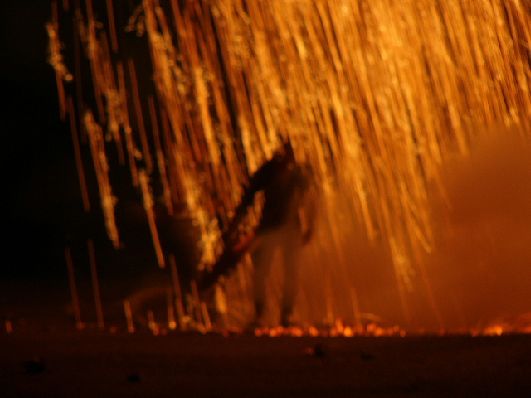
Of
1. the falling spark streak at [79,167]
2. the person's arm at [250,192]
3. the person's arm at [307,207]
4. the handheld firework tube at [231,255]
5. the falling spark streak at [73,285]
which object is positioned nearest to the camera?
the person's arm at [250,192]

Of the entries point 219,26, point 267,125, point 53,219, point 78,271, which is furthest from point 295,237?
point 53,219

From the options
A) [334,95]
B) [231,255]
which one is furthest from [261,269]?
[334,95]

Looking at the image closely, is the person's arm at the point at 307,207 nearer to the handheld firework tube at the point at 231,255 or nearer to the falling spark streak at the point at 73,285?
the handheld firework tube at the point at 231,255

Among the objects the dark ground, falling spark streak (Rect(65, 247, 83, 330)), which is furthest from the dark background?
the dark ground

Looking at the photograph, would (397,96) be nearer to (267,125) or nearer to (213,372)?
(267,125)

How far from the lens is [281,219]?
16.9ft

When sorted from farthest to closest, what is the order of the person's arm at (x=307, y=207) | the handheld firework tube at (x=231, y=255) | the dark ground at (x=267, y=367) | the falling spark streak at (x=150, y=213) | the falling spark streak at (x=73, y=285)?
the falling spark streak at (x=150, y=213)
the falling spark streak at (x=73, y=285)
the handheld firework tube at (x=231, y=255)
the person's arm at (x=307, y=207)
the dark ground at (x=267, y=367)

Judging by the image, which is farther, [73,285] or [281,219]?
[73,285]

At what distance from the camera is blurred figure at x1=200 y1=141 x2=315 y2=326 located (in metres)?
5.06

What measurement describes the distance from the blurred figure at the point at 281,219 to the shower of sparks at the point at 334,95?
0.19 meters

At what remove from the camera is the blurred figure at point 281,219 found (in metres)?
5.06

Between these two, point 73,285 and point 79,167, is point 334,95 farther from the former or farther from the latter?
point 79,167

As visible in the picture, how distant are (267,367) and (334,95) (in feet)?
9.85

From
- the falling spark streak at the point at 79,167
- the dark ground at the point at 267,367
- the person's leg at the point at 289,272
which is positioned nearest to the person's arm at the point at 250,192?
the person's leg at the point at 289,272
